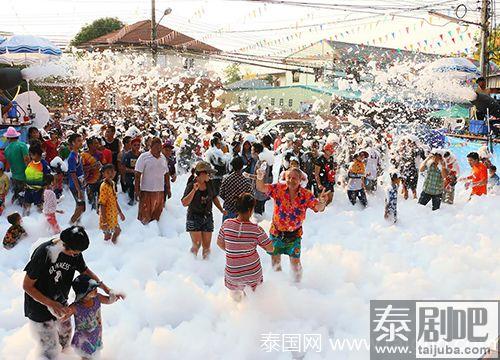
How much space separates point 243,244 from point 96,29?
53.7 metres

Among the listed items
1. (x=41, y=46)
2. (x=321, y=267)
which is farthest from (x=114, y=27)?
(x=321, y=267)

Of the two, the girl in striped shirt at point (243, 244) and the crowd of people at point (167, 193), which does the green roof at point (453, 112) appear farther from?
the girl in striped shirt at point (243, 244)

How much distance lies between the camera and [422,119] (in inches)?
1000

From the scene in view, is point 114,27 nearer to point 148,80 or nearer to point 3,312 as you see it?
point 148,80

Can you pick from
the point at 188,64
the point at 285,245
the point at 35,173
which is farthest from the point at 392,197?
the point at 188,64

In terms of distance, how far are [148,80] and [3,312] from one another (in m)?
28.5

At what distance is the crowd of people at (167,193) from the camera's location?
13.4ft

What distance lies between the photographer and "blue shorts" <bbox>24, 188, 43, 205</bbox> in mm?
8273

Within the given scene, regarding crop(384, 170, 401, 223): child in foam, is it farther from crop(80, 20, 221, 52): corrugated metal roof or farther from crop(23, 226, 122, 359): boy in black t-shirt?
crop(80, 20, 221, 52): corrugated metal roof

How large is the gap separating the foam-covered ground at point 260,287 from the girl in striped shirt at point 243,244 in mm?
250

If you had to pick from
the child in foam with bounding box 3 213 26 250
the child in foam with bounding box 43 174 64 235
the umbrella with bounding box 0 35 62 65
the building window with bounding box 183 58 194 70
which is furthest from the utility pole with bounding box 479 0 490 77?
the building window with bounding box 183 58 194 70

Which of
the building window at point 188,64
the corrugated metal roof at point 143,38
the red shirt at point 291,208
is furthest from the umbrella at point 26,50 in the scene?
the building window at point 188,64

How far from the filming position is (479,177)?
1058 centimetres

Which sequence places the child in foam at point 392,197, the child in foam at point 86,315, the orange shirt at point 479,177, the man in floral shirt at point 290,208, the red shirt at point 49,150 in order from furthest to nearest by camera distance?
the orange shirt at point 479,177 → the child in foam at point 392,197 → the red shirt at point 49,150 → the man in floral shirt at point 290,208 → the child in foam at point 86,315
